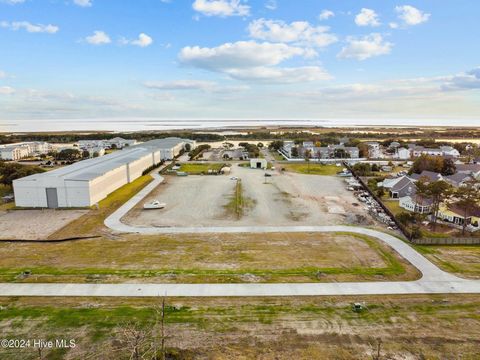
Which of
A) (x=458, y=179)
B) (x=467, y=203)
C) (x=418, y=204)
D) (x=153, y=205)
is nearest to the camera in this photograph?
(x=467, y=203)

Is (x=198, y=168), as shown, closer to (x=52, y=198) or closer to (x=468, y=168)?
(x=52, y=198)

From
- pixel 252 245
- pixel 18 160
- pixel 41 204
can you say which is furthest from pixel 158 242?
pixel 18 160

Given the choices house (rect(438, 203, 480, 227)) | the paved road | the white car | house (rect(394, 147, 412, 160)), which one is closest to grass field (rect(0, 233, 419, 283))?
the paved road

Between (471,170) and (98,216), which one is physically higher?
(471,170)

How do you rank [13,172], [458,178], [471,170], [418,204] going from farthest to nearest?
[471,170] < [458,178] < [13,172] < [418,204]

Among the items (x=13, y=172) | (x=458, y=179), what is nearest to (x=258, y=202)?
(x=458, y=179)

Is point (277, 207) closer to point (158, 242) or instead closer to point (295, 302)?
point (158, 242)

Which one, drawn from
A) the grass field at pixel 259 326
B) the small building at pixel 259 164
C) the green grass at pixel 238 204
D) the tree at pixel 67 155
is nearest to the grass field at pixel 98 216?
the grass field at pixel 259 326

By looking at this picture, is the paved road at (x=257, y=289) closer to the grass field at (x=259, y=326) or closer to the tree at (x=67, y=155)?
the grass field at (x=259, y=326)
